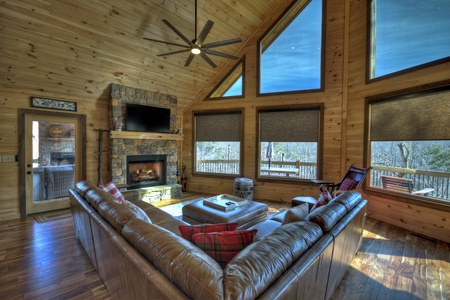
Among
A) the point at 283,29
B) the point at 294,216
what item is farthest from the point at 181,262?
the point at 283,29

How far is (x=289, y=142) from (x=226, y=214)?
9.72 feet

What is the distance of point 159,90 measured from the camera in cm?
543

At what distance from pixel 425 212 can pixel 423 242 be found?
0.50 meters

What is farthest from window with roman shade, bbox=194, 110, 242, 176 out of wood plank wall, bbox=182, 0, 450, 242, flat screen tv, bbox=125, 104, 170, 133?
flat screen tv, bbox=125, 104, 170, 133

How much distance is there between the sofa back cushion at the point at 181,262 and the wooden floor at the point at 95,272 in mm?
1230

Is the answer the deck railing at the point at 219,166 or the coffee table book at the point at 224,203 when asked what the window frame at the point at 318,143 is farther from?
the coffee table book at the point at 224,203

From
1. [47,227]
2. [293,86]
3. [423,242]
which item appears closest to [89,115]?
[47,227]

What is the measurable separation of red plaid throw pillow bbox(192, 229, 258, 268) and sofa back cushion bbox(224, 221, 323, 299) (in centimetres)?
10

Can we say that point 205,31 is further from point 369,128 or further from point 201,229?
point 369,128

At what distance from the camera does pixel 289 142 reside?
516 cm

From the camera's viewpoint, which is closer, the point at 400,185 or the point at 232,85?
the point at 400,185

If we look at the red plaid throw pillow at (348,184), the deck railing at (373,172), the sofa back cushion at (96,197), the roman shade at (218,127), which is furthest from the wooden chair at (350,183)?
the sofa back cushion at (96,197)

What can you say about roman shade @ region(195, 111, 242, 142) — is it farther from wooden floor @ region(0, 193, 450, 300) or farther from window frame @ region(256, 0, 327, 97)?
wooden floor @ region(0, 193, 450, 300)

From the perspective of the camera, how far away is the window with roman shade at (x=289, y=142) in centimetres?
486
